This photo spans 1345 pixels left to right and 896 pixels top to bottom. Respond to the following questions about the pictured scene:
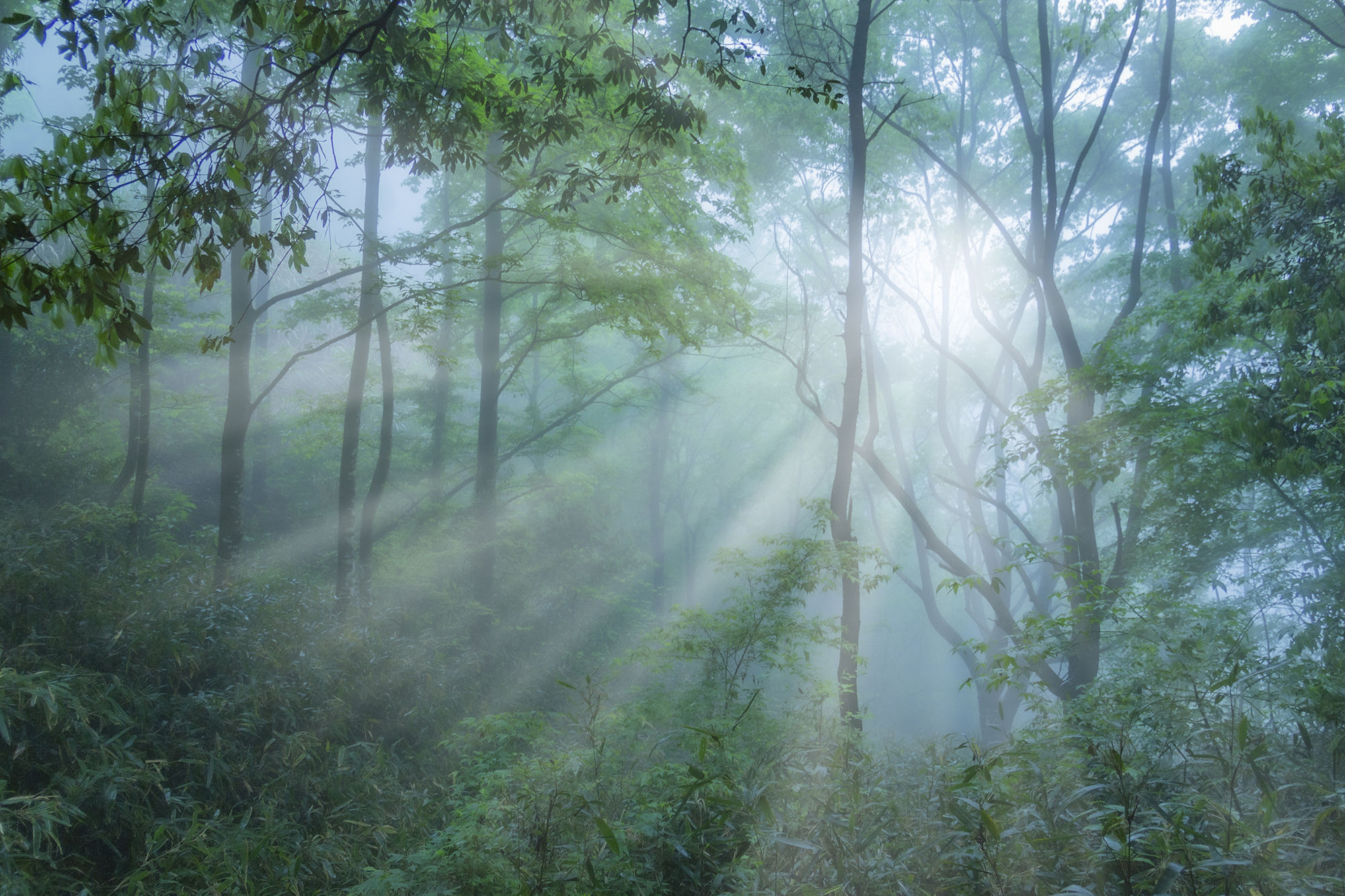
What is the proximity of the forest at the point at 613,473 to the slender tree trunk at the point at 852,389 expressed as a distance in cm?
7

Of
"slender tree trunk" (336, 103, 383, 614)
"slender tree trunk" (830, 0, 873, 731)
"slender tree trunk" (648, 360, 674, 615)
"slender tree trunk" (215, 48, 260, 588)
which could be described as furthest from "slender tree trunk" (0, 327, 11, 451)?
"slender tree trunk" (648, 360, 674, 615)

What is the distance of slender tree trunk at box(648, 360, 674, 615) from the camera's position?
21.9m

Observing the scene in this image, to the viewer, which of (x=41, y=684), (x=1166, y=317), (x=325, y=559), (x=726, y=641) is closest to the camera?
(x=41, y=684)

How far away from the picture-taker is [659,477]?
23281mm

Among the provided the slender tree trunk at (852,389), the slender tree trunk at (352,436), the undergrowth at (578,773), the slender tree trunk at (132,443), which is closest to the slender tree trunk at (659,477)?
the slender tree trunk at (352,436)

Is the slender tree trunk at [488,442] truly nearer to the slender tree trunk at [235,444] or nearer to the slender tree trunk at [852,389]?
the slender tree trunk at [235,444]

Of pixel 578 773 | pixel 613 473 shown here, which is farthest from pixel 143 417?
pixel 613 473

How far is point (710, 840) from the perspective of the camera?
2.92 metres

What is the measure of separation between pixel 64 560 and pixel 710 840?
707cm

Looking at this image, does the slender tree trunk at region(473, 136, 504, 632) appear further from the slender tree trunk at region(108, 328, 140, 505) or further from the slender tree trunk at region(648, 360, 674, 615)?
the slender tree trunk at region(648, 360, 674, 615)

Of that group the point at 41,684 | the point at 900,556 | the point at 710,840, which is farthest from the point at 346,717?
the point at 900,556

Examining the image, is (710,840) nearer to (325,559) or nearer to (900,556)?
(325,559)

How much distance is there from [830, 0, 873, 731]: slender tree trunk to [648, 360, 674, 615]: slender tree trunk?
45.6ft

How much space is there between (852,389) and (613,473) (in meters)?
12.7
